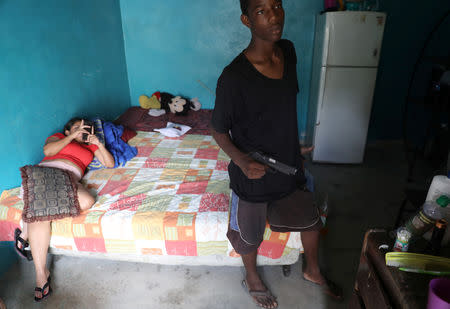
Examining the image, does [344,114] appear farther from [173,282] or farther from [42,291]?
[42,291]

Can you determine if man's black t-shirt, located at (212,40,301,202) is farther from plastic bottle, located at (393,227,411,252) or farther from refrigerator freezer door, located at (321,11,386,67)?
refrigerator freezer door, located at (321,11,386,67)

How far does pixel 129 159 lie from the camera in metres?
2.48

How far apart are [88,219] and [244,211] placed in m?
0.94

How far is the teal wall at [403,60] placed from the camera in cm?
307

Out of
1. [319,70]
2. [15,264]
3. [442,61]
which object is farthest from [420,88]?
[15,264]

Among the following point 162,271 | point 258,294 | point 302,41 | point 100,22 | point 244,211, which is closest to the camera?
point 244,211

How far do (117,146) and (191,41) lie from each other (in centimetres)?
162

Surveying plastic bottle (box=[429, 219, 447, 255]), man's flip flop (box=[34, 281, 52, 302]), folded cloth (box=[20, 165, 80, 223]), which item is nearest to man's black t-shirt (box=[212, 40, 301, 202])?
plastic bottle (box=[429, 219, 447, 255])

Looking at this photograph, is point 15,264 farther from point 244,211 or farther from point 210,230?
point 244,211

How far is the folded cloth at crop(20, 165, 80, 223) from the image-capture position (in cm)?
168

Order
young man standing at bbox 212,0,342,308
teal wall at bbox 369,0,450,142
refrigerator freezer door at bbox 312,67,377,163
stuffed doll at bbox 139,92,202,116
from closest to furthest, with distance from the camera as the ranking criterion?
young man standing at bbox 212,0,342,308 < refrigerator freezer door at bbox 312,67,377,163 < teal wall at bbox 369,0,450,142 < stuffed doll at bbox 139,92,202,116

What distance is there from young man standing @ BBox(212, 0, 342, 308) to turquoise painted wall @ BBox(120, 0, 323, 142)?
6.72 feet

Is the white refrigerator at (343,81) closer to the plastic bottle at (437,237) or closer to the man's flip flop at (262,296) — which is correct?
the man's flip flop at (262,296)

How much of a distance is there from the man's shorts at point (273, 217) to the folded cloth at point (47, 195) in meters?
0.96
